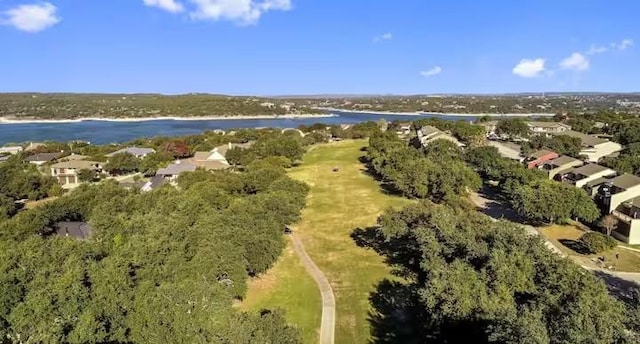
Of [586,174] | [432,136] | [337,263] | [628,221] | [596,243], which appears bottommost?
[337,263]

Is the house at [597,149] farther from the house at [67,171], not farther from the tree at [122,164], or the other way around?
the house at [67,171]

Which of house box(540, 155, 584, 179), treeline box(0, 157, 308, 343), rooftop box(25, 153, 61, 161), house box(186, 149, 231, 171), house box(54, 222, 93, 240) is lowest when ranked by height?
rooftop box(25, 153, 61, 161)

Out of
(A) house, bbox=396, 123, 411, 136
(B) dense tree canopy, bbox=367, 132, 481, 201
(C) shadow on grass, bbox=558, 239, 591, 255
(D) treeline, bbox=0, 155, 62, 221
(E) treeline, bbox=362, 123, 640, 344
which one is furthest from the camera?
(A) house, bbox=396, 123, 411, 136

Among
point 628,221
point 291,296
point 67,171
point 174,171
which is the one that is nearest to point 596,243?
point 628,221

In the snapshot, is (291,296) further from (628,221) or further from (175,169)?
(175,169)

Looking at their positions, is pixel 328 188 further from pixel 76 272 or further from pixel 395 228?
pixel 76 272

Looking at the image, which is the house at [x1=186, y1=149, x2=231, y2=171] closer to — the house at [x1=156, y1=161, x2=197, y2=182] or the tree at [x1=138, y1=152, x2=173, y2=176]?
the tree at [x1=138, y1=152, x2=173, y2=176]

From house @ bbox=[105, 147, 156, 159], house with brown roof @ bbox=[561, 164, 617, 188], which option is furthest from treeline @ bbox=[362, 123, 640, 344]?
house @ bbox=[105, 147, 156, 159]
